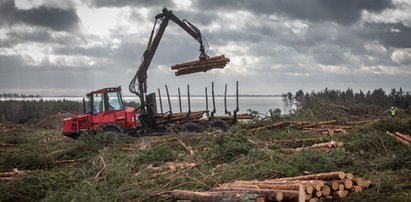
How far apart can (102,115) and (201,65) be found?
5.02m

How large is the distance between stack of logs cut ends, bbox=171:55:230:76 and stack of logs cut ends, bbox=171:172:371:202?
1216 centimetres

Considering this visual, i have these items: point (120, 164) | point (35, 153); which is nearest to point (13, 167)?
point (35, 153)

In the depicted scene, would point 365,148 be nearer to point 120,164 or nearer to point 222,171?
point 222,171

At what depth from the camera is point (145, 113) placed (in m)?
20.5

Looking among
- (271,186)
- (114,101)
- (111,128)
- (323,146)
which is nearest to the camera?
(271,186)

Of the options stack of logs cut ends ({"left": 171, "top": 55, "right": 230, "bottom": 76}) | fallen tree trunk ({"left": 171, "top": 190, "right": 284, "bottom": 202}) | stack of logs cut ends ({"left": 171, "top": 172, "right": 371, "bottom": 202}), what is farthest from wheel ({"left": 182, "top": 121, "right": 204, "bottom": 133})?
fallen tree trunk ({"left": 171, "top": 190, "right": 284, "bottom": 202})

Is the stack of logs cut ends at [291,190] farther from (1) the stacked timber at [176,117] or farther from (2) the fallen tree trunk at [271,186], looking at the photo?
(1) the stacked timber at [176,117]

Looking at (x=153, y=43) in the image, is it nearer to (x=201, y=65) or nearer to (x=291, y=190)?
(x=201, y=65)

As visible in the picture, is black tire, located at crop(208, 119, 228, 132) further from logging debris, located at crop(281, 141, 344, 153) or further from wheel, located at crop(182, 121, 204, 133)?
logging debris, located at crop(281, 141, 344, 153)

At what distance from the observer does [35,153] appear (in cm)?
1307

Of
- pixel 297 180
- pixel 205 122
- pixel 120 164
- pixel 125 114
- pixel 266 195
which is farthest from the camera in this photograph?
pixel 205 122

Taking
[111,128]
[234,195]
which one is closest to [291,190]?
[234,195]

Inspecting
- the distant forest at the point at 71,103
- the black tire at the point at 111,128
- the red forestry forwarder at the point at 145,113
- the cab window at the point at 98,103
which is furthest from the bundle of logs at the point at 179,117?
the distant forest at the point at 71,103

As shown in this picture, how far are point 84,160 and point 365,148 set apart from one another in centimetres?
824
